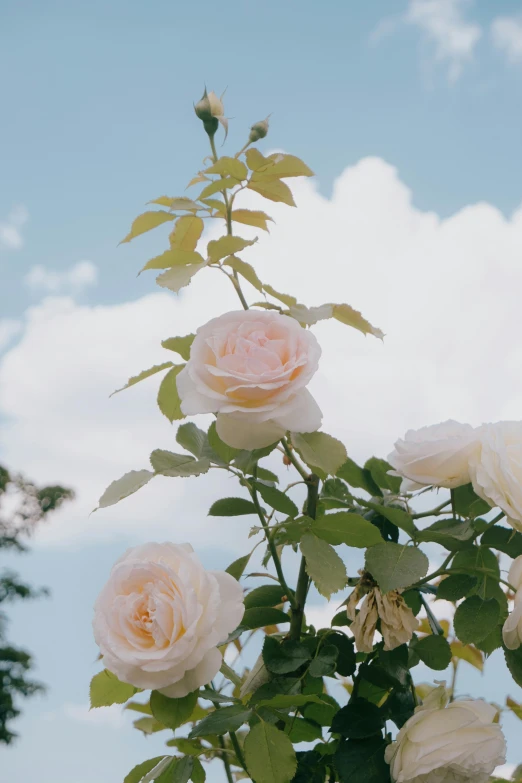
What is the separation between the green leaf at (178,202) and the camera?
788 mm

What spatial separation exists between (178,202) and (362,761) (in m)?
0.56

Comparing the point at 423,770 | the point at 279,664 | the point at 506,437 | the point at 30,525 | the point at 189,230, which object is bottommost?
the point at 423,770

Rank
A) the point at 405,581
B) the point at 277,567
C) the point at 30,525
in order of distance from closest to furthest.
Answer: the point at 405,581 → the point at 277,567 → the point at 30,525

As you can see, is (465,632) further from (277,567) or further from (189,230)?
(189,230)

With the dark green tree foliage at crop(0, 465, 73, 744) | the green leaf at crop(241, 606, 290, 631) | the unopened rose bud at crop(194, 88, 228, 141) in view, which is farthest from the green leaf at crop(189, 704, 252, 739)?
the dark green tree foliage at crop(0, 465, 73, 744)

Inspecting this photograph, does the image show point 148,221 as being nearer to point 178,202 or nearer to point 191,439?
Answer: point 178,202

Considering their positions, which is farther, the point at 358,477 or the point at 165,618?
the point at 358,477

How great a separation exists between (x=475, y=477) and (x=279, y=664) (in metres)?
0.25

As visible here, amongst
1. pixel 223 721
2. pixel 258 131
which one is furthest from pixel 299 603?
pixel 258 131

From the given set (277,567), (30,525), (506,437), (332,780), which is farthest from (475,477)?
(30,525)

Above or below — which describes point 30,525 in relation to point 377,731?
above

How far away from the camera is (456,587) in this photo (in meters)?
0.74

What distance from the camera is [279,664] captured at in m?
0.74

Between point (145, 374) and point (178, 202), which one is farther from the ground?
point (178, 202)
